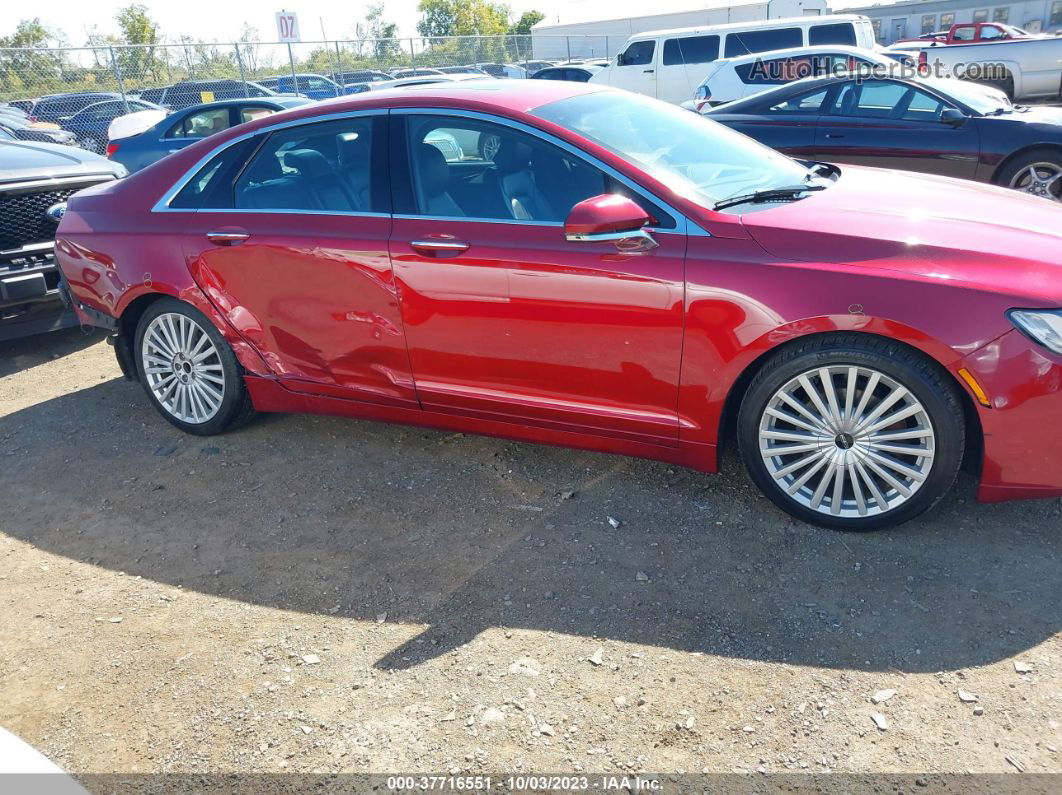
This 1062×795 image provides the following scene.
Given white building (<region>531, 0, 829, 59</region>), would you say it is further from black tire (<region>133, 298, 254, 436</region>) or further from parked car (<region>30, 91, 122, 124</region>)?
black tire (<region>133, 298, 254, 436</region>)

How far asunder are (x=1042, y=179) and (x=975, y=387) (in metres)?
5.91

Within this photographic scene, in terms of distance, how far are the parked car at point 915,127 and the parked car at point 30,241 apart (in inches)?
249

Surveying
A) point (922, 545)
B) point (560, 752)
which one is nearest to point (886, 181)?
point (922, 545)

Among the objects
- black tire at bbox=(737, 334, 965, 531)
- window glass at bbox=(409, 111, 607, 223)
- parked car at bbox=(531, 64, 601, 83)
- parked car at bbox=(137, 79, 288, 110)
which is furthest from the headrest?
parked car at bbox=(531, 64, 601, 83)

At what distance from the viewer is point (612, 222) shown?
3215 mm

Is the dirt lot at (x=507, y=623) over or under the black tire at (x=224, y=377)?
under

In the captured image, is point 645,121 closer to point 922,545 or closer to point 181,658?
point 922,545

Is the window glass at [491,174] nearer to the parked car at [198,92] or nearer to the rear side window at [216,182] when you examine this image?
the rear side window at [216,182]

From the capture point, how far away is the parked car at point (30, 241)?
18.8 feet

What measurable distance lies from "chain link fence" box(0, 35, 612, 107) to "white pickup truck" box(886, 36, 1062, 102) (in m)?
12.8

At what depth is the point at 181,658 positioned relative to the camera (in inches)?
118

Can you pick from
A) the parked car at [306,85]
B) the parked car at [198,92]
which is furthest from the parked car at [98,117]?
the parked car at [306,85]

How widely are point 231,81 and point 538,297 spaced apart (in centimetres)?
1809

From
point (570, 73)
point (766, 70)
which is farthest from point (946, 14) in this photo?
point (766, 70)
